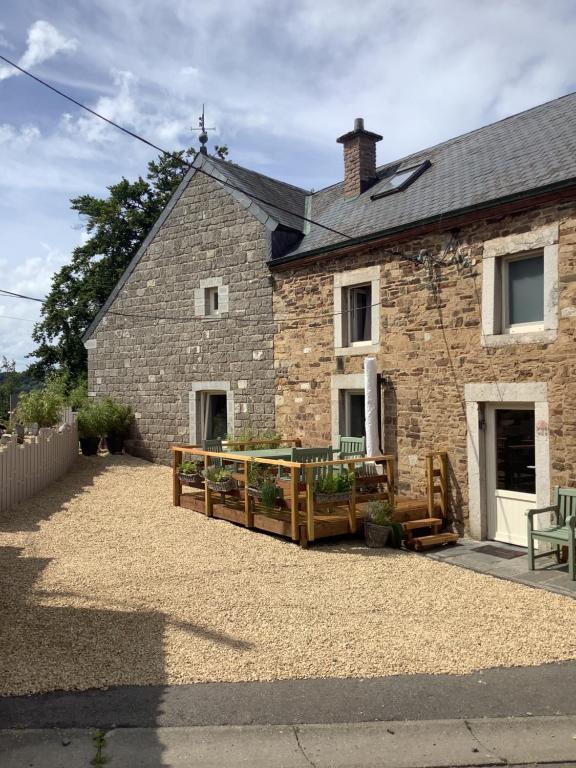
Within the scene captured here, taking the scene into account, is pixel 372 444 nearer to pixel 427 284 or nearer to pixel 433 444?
pixel 433 444

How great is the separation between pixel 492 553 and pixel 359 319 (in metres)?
4.47

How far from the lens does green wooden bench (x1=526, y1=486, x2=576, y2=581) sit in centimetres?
671

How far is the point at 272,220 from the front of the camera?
40.0 ft

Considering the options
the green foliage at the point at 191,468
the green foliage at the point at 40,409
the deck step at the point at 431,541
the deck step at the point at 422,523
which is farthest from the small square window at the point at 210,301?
the deck step at the point at 431,541

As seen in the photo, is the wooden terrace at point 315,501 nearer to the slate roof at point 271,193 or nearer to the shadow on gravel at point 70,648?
the shadow on gravel at point 70,648

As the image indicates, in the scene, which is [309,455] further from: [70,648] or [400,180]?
[400,180]

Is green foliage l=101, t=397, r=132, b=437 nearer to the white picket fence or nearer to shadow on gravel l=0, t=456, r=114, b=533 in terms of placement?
shadow on gravel l=0, t=456, r=114, b=533

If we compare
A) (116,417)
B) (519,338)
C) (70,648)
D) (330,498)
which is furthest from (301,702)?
(116,417)

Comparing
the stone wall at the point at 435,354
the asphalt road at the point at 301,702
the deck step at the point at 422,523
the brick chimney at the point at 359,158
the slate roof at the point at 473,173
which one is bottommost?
the asphalt road at the point at 301,702

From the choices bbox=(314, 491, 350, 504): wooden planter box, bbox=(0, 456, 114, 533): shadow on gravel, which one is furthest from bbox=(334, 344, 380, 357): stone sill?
bbox=(0, 456, 114, 533): shadow on gravel

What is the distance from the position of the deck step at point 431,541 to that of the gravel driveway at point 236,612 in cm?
24

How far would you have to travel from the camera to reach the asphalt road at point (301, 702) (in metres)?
3.89

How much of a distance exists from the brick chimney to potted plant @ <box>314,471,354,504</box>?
6.65 metres

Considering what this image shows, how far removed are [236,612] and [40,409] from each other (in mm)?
10267
